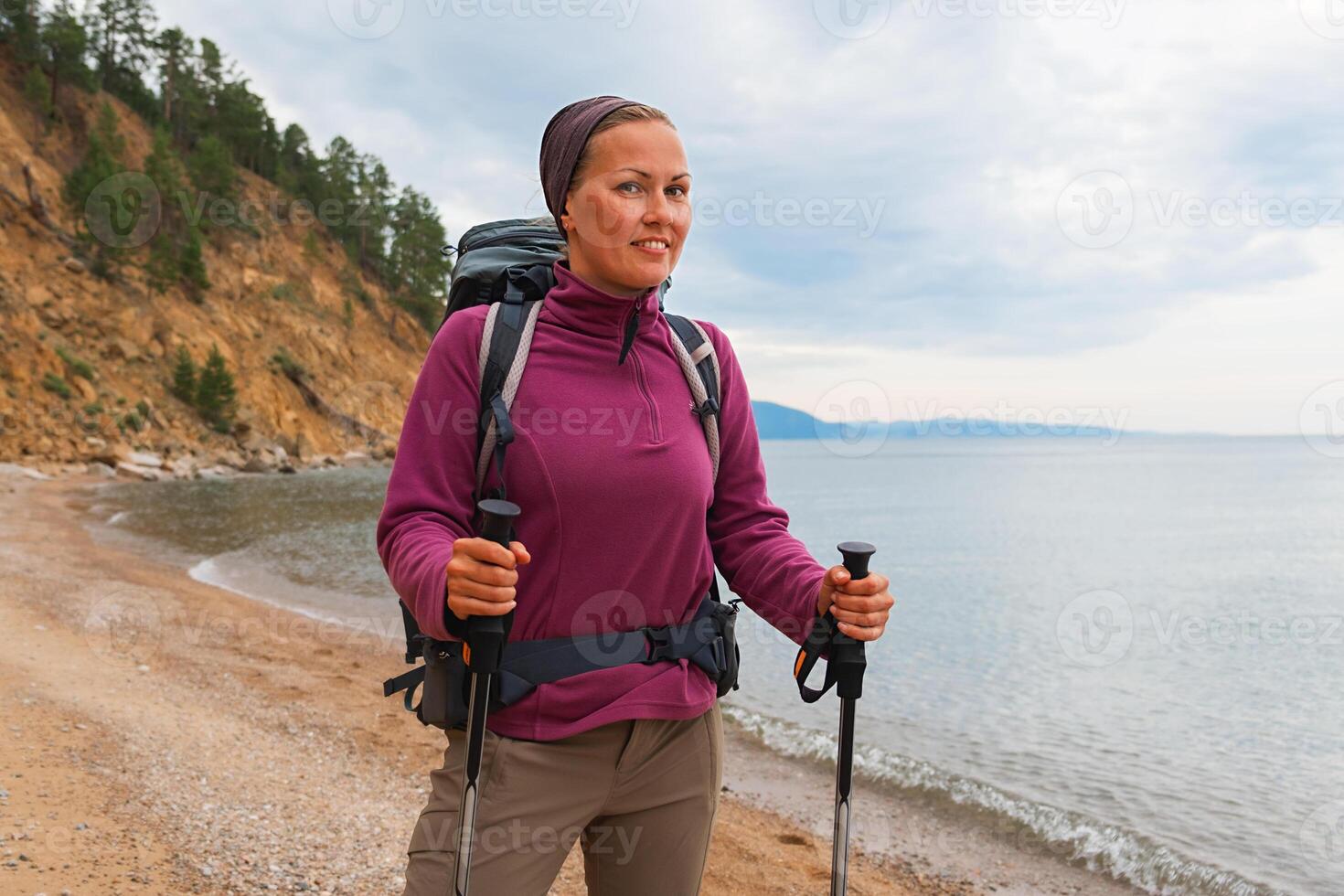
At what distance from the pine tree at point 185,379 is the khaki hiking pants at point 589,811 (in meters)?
47.8

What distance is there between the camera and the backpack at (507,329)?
1.88 m

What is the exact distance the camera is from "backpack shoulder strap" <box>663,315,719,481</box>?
213 centimetres

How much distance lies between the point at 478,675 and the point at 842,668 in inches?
32.7

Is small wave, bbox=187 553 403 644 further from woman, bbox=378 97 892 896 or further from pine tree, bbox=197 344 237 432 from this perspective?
pine tree, bbox=197 344 237 432

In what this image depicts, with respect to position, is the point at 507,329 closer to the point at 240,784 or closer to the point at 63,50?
the point at 240,784

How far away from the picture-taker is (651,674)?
1.93 m

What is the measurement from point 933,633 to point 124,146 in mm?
53801

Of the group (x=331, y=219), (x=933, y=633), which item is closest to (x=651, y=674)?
(x=933, y=633)

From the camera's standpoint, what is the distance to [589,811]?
1893mm

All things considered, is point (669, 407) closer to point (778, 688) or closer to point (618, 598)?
point (618, 598)

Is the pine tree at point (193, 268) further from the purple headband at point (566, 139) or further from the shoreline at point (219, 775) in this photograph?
the purple headband at point (566, 139)

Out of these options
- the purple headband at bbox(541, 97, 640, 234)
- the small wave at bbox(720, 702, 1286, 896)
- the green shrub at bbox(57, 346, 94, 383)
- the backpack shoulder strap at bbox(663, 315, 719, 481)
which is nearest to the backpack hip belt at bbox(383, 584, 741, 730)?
the backpack shoulder strap at bbox(663, 315, 719, 481)

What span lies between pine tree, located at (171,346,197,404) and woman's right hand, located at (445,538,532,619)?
47994 millimetres

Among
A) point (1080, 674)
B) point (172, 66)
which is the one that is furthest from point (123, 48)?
point (1080, 674)
